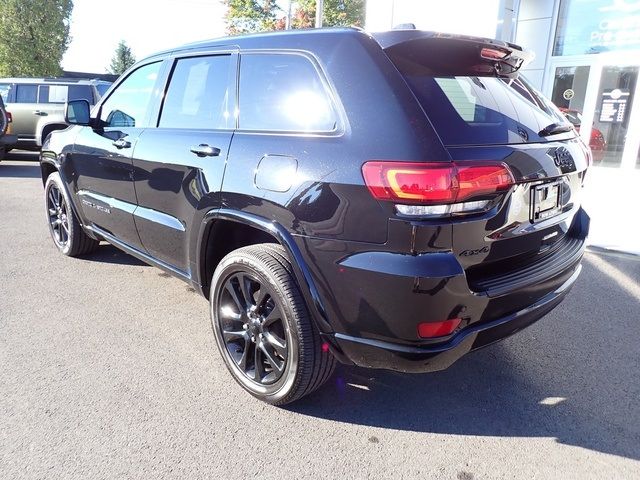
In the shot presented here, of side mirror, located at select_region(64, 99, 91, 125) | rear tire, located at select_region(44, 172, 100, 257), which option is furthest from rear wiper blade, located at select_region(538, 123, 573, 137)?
rear tire, located at select_region(44, 172, 100, 257)

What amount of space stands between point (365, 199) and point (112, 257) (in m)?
3.68

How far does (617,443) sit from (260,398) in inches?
68.7

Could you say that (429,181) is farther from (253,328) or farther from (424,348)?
(253,328)

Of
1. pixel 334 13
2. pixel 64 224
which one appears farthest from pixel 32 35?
pixel 64 224

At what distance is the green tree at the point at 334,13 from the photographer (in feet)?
107

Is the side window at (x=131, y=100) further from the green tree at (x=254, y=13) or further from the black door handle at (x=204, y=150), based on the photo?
the green tree at (x=254, y=13)

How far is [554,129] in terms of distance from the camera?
2.50 m

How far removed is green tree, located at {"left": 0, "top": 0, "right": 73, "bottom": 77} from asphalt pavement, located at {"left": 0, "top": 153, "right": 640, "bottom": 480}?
27480 mm

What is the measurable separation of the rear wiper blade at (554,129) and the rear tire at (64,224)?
156 inches

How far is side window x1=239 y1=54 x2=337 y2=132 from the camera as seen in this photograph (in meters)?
2.25

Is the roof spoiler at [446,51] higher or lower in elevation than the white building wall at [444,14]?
lower

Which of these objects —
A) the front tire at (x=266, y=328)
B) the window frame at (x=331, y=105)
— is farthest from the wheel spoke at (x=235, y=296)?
the window frame at (x=331, y=105)

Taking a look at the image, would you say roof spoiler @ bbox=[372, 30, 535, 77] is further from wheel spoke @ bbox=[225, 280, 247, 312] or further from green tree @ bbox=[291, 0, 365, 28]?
green tree @ bbox=[291, 0, 365, 28]

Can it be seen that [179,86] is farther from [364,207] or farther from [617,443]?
[617,443]
